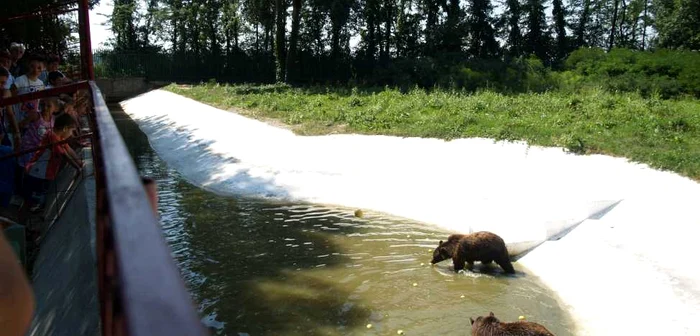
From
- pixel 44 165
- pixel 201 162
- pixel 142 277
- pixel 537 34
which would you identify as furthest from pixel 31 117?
pixel 537 34

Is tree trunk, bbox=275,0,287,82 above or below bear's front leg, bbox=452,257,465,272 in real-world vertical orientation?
above

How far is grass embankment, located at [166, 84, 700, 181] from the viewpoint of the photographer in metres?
11.1

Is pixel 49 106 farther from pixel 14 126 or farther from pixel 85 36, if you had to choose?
pixel 85 36

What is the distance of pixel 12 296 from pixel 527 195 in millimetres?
10253

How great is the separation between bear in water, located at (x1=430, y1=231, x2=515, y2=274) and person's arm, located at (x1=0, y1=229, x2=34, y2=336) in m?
7.36

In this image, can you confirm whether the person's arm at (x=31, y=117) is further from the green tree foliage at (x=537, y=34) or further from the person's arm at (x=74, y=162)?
the green tree foliage at (x=537, y=34)

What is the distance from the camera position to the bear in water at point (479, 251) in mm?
8070

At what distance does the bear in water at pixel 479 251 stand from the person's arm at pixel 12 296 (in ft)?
24.2

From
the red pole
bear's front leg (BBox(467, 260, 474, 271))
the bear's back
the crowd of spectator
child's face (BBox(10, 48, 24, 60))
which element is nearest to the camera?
the crowd of spectator

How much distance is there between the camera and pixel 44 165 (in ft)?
23.2

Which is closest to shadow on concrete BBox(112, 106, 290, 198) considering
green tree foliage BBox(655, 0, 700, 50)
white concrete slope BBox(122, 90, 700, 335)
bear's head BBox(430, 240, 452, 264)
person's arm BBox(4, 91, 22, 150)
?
white concrete slope BBox(122, 90, 700, 335)

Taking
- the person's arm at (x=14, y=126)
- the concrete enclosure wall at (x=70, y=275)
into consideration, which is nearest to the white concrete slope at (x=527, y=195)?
the concrete enclosure wall at (x=70, y=275)

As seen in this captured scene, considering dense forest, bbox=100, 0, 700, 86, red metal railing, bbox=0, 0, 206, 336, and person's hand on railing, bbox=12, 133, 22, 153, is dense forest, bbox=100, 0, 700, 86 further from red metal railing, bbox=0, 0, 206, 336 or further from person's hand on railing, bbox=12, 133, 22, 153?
red metal railing, bbox=0, 0, 206, 336

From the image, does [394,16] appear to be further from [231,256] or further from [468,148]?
[231,256]
